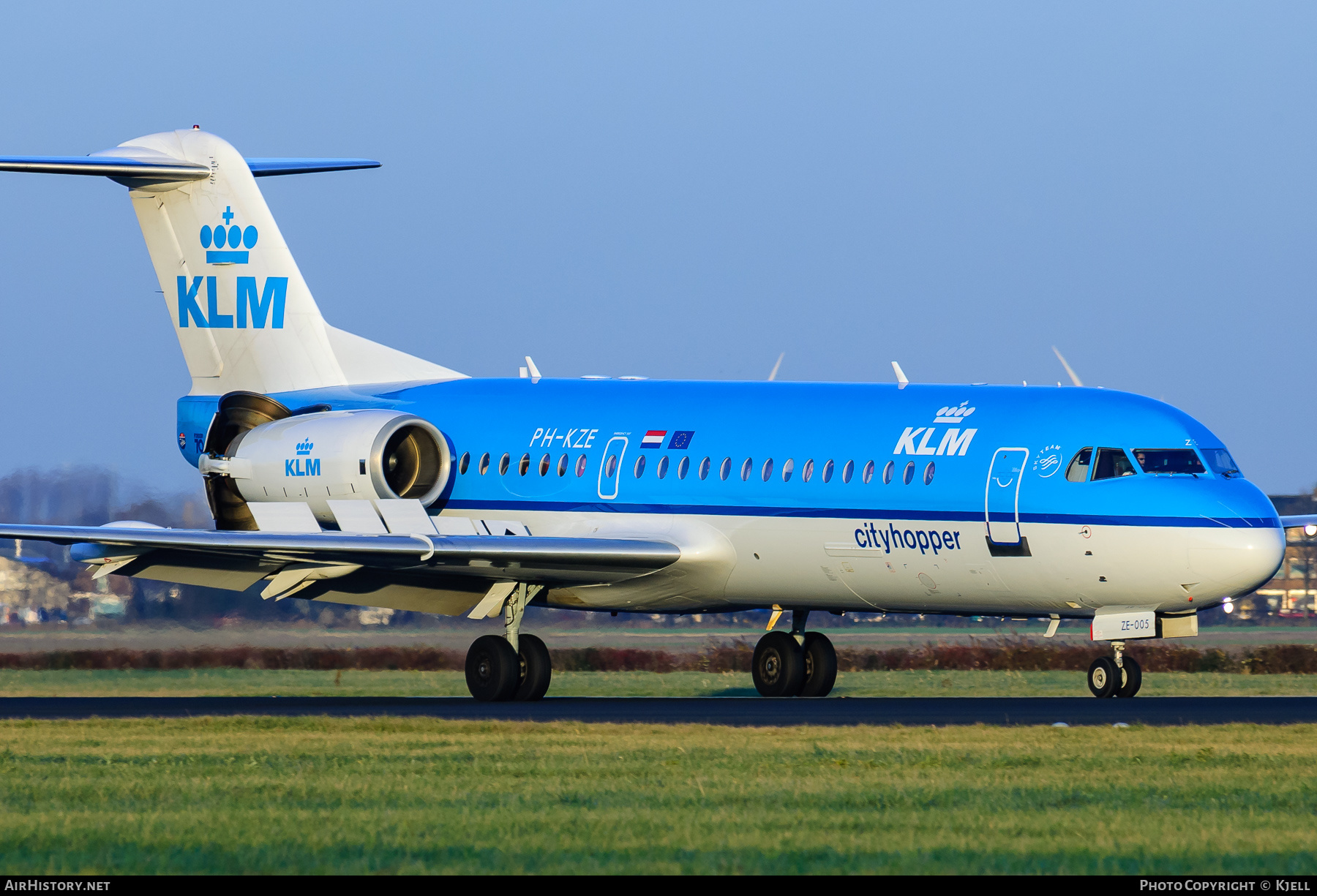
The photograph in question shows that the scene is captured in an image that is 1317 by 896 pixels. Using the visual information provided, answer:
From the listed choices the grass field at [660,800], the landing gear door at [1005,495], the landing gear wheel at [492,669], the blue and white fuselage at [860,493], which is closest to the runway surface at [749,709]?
the landing gear wheel at [492,669]

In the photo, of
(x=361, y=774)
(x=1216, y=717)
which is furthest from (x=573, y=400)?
(x=361, y=774)

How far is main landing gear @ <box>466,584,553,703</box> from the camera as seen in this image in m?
28.3

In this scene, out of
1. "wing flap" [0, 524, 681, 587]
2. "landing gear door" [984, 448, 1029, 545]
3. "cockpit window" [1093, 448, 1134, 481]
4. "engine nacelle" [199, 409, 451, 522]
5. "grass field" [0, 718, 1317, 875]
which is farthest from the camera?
"engine nacelle" [199, 409, 451, 522]

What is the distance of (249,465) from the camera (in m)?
30.6

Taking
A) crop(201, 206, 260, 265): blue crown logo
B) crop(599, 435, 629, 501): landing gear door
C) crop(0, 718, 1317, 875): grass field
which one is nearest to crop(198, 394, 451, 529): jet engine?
crop(201, 206, 260, 265): blue crown logo

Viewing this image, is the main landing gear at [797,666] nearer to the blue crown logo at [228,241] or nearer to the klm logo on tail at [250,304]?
the klm logo on tail at [250,304]

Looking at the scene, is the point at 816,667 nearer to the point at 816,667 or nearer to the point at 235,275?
the point at 816,667

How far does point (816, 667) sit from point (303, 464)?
7.93m

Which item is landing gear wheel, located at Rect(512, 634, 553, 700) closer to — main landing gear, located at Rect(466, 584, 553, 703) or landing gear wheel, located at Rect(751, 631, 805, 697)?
main landing gear, located at Rect(466, 584, 553, 703)

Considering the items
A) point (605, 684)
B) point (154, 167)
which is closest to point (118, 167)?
point (154, 167)

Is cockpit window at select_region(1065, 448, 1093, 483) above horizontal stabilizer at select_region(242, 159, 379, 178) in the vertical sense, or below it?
below

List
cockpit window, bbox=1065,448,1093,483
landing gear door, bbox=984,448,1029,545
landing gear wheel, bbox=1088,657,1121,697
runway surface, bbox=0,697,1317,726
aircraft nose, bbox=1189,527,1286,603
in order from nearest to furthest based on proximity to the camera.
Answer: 1. runway surface, bbox=0,697,1317,726
2. aircraft nose, bbox=1189,527,1286,603
3. cockpit window, bbox=1065,448,1093,483
4. landing gear door, bbox=984,448,1029,545
5. landing gear wheel, bbox=1088,657,1121,697

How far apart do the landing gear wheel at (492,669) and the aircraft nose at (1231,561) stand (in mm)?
9665

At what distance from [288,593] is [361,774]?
12.8 meters
